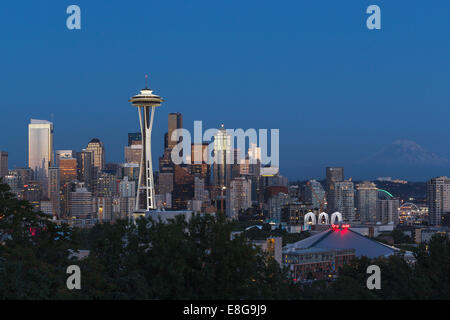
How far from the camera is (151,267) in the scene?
2258 centimetres

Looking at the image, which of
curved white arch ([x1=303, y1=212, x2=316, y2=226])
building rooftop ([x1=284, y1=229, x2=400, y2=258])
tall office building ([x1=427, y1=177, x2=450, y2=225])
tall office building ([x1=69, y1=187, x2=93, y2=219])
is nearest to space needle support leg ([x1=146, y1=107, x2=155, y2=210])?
building rooftop ([x1=284, y1=229, x2=400, y2=258])

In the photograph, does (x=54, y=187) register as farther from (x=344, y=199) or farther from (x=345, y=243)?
(x=345, y=243)

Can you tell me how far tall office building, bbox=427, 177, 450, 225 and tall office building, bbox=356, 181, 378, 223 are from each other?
1941 cm

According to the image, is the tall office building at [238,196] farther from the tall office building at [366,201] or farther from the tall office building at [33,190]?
the tall office building at [33,190]

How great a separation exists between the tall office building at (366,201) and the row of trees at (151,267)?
166 metres

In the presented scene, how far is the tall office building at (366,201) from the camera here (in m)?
191

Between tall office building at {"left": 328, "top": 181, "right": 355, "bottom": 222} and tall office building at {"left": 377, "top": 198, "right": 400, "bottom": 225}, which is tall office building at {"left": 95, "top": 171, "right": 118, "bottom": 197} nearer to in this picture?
tall office building at {"left": 328, "top": 181, "right": 355, "bottom": 222}

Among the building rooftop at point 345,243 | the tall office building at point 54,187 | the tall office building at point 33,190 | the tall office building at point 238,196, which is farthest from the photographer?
the tall office building at point 238,196

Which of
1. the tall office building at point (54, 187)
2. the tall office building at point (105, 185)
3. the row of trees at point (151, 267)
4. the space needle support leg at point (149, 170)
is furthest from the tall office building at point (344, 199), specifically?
the row of trees at point (151, 267)

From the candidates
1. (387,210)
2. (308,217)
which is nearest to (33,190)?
(308,217)

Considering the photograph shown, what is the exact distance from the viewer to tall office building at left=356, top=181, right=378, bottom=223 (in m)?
191

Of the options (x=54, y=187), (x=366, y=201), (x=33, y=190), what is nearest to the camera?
(x=33, y=190)

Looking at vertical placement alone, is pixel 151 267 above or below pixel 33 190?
above

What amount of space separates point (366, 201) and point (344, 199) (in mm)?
7707
